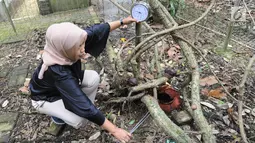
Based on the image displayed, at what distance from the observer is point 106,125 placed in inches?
76.4

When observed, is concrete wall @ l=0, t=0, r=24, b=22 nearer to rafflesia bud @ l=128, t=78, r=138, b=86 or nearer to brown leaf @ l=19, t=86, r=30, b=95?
brown leaf @ l=19, t=86, r=30, b=95

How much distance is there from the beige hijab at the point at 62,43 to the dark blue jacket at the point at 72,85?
58 millimetres

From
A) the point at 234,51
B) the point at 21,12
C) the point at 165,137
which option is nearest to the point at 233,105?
the point at 165,137

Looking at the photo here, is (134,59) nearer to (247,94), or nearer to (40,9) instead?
(247,94)

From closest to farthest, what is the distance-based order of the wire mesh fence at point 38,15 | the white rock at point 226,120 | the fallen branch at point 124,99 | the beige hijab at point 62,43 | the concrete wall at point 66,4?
the beige hijab at point 62,43 < the fallen branch at point 124,99 < the white rock at point 226,120 < the wire mesh fence at point 38,15 < the concrete wall at point 66,4

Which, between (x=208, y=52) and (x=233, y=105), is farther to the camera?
(x=208, y=52)

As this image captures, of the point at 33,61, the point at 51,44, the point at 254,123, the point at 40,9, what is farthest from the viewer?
the point at 40,9

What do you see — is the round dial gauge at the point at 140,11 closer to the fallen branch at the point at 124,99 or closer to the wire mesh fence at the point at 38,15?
the fallen branch at the point at 124,99

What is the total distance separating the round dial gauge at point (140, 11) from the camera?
2.02 meters

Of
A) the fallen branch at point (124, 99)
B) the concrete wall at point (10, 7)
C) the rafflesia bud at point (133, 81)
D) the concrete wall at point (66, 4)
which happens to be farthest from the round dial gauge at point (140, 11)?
the concrete wall at point (10, 7)

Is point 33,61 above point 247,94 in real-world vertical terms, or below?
above

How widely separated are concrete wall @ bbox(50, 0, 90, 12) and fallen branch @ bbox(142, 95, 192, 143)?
9.98 ft

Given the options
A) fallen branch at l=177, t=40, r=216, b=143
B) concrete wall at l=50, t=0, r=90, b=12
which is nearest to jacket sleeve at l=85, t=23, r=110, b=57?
fallen branch at l=177, t=40, r=216, b=143

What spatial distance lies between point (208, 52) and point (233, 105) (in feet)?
3.58
